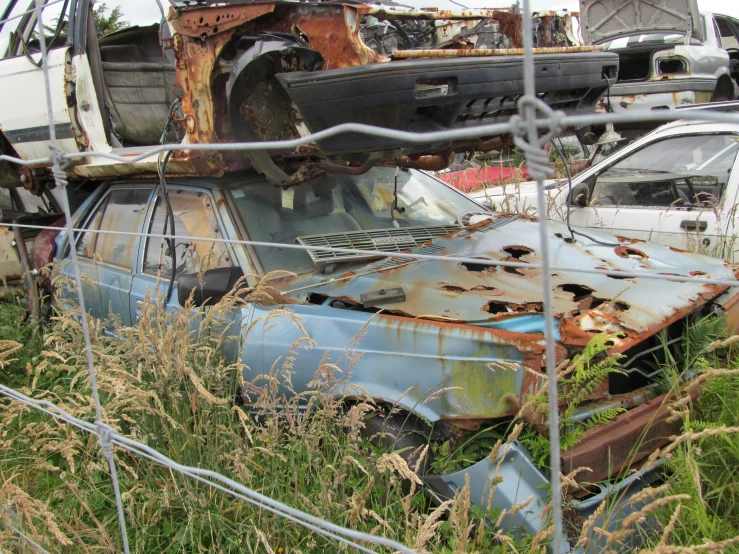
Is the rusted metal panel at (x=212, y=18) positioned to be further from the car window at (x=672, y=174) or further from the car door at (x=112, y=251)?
the car window at (x=672, y=174)

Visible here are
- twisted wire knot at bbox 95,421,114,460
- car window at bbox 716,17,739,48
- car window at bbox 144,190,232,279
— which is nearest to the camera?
Result: twisted wire knot at bbox 95,421,114,460

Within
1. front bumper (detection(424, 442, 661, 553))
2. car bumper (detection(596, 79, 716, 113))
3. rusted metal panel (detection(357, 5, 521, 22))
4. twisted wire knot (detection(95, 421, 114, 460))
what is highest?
rusted metal panel (detection(357, 5, 521, 22))

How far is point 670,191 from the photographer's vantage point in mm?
4574

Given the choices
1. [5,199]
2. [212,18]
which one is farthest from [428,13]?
[5,199]

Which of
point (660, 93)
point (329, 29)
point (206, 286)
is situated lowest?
point (206, 286)

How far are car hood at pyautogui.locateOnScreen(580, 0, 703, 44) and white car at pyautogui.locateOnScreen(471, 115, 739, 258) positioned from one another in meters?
4.05

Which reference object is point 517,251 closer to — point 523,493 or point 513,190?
point 523,493

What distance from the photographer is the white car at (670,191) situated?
4.22 meters

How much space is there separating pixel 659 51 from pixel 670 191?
535cm

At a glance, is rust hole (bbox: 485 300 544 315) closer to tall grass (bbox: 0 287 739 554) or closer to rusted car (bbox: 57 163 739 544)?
rusted car (bbox: 57 163 739 544)

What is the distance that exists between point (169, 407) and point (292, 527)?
0.72 metres

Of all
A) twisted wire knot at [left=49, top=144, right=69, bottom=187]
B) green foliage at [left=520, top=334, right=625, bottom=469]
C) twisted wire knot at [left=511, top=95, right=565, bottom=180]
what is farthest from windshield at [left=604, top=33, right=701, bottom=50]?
twisted wire knot at [left=511, top=95, right=565, bottom=180]

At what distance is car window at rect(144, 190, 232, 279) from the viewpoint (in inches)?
131

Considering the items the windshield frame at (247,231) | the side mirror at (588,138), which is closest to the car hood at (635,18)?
the side mirror at (588,138)
